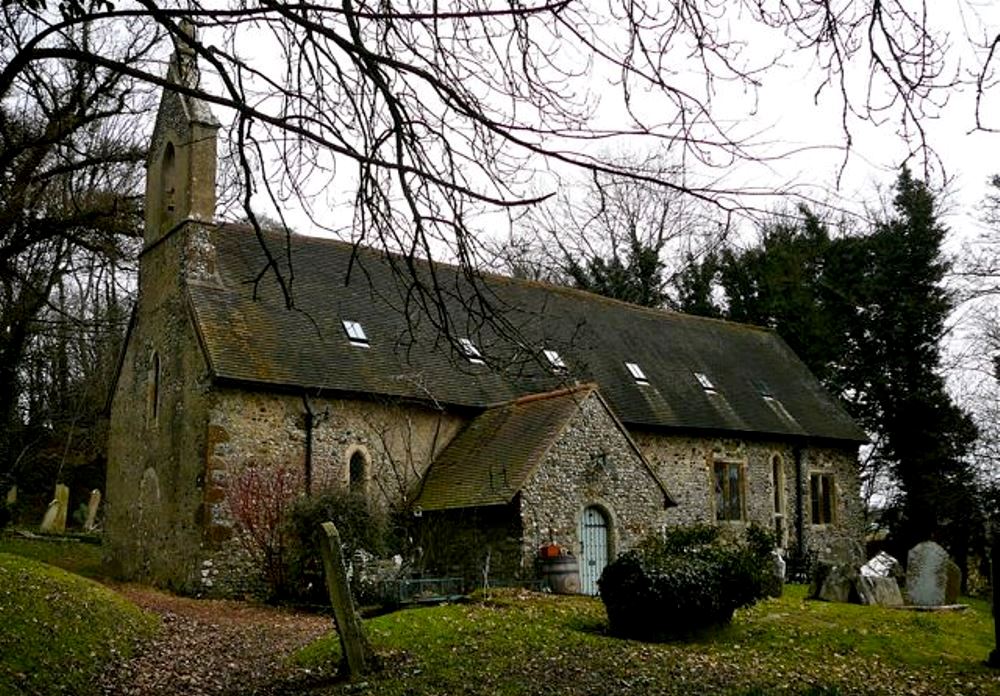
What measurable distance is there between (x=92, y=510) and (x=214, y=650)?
22739 millimetres

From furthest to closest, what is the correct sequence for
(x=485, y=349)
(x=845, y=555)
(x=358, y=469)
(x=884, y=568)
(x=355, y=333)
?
(x=355, y=333) → (x=845, y=555) → (x=358, y=469) → (x=884, y=568) → (x=485, y=349)

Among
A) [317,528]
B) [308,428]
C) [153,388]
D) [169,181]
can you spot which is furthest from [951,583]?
[169,181]

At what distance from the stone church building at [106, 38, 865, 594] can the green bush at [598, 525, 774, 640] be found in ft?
10.4

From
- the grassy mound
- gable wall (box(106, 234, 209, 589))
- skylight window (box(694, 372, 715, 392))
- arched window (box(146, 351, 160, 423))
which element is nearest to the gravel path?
the grassy mound

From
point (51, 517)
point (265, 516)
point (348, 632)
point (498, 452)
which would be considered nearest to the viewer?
point (348, 632)

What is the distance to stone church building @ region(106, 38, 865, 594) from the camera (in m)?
20.0

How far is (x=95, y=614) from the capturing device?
43.2ft

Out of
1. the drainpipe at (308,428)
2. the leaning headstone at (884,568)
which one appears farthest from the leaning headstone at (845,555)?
the drainpipe at (308,428)

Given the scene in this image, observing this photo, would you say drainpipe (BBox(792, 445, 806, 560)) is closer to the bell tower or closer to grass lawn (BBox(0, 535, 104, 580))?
the bell tower

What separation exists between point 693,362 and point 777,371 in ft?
14.1

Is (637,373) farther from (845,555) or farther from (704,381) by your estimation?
(845,555)

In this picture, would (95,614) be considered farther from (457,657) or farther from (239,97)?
(239,97)

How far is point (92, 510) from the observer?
3353cm

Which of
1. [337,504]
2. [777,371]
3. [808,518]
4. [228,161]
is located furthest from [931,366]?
[228,161]
